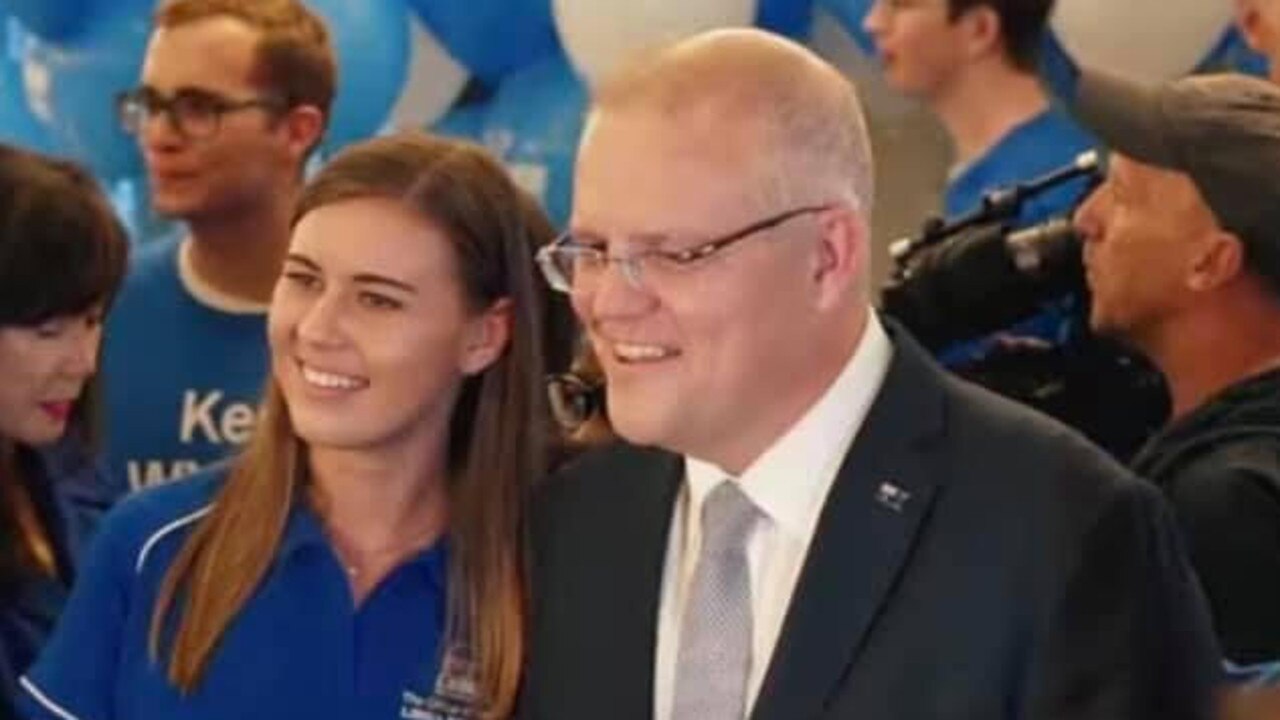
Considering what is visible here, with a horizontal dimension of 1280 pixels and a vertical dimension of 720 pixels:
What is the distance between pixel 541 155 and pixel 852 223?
5.32ft

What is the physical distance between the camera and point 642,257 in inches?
61.5

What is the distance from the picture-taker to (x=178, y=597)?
1764 mm

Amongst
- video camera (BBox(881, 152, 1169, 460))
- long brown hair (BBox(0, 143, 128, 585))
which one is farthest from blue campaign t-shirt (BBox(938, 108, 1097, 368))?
long brown hair (BBox(0, 143, 128, 585))

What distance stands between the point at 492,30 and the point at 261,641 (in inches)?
64.9

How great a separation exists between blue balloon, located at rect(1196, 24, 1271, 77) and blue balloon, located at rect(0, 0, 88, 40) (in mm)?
1351

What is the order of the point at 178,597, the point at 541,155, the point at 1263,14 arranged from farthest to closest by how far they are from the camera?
the point at 541,155
the point at 1263,14
the point at 178,597

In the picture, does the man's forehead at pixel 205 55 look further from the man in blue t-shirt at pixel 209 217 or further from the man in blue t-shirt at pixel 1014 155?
the man in blue t-shirt at pixel 1014 155

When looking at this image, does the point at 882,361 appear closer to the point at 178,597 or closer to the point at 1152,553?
the point at 1152,553

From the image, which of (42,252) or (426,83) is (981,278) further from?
(426,83)

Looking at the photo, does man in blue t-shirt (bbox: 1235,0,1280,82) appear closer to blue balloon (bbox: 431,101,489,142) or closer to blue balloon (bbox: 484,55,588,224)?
blue balloon (bbox: 484,55,588,224)

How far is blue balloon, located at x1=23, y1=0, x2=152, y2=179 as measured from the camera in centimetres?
323

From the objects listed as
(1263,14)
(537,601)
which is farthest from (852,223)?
(1263,14)

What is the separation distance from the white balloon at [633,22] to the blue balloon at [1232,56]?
544mm

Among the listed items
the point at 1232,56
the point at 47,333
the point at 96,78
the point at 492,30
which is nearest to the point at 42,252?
the point at 47,333
